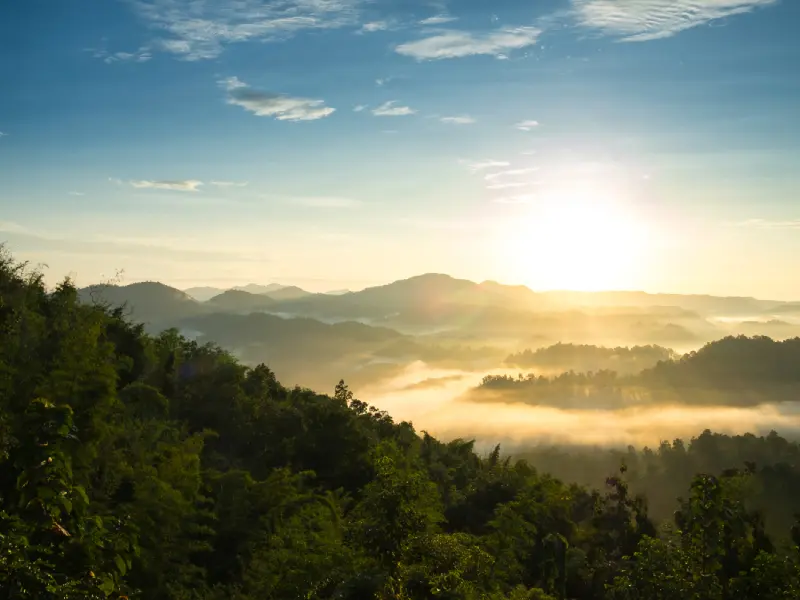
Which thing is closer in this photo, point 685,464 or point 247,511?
point 247,511

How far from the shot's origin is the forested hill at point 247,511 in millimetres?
6219

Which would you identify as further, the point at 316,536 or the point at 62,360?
the point at 316,536

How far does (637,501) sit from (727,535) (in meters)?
27.8

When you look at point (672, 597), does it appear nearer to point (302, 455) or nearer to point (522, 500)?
point (522, 500)

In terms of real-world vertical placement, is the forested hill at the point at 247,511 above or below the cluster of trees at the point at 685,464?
above

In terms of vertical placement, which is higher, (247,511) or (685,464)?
(247,511)

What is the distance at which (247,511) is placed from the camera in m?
24.6

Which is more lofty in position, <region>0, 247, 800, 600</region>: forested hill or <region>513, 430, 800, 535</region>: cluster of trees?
<region>0, 247, 800, 600</region>: forested hill

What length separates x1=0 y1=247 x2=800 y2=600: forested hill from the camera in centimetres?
622

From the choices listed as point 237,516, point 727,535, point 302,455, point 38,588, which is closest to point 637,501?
point 302,455

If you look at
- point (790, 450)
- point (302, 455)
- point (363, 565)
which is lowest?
point (790, 450)

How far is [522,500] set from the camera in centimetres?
3341

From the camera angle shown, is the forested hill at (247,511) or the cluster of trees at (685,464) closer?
the forested hill at (247,511)

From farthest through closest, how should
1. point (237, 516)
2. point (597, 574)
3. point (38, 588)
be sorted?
point (597, 574), point (237, 516), point (38, 588)
